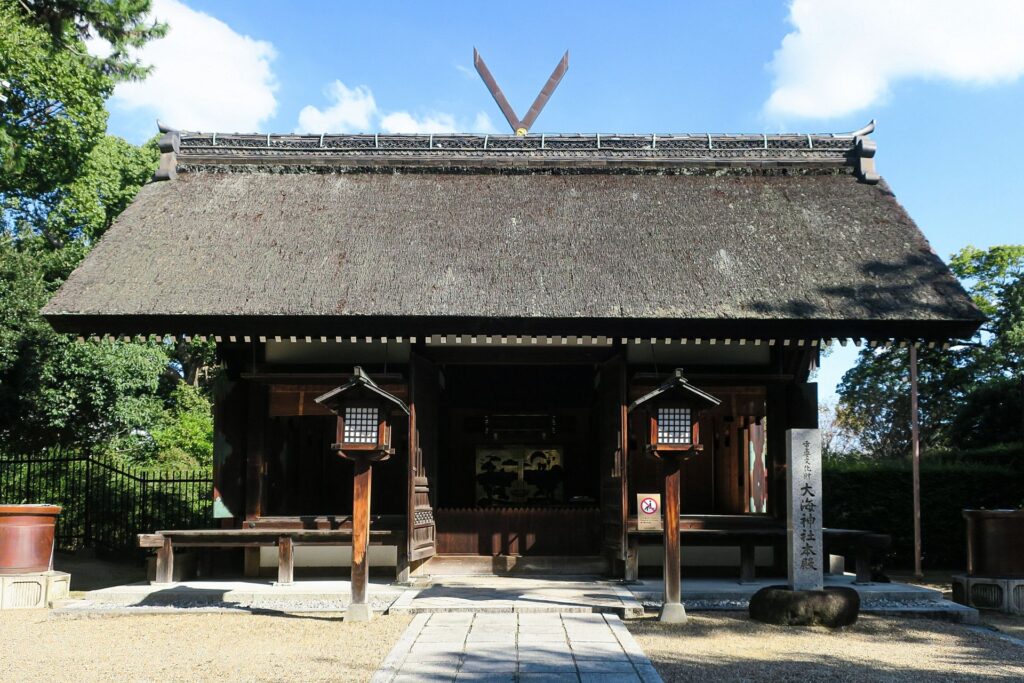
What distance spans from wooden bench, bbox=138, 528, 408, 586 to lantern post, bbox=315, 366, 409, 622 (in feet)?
6.03

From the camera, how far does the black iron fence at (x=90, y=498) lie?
A: 14.5m

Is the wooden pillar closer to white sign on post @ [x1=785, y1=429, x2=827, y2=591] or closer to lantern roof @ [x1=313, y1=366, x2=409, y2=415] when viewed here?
lantern roof @ [x1=313, y1=366, x2=409, y2=415]

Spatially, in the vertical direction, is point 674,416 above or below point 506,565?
above

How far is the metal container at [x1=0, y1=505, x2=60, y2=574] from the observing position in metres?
9.51

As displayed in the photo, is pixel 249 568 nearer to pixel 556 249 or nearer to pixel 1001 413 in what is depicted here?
pixel 556 249

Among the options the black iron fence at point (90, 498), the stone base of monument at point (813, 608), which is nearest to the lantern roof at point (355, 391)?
the stone base of monument at point (813, 608)

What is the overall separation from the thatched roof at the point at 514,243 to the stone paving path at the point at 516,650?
3274 millimetres

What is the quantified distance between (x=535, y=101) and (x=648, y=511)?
809 cm

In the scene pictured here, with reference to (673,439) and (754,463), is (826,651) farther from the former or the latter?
(754,463)

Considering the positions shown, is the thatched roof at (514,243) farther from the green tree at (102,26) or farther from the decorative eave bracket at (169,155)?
the green tree at (102,26)

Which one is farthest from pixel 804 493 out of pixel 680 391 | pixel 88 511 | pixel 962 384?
pixel 962 384

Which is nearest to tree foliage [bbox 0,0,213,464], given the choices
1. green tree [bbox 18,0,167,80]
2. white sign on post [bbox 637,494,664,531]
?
green tree [bbox 18,0,167,80]

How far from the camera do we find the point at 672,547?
8.34 meters

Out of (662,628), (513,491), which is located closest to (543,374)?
(513,491)
